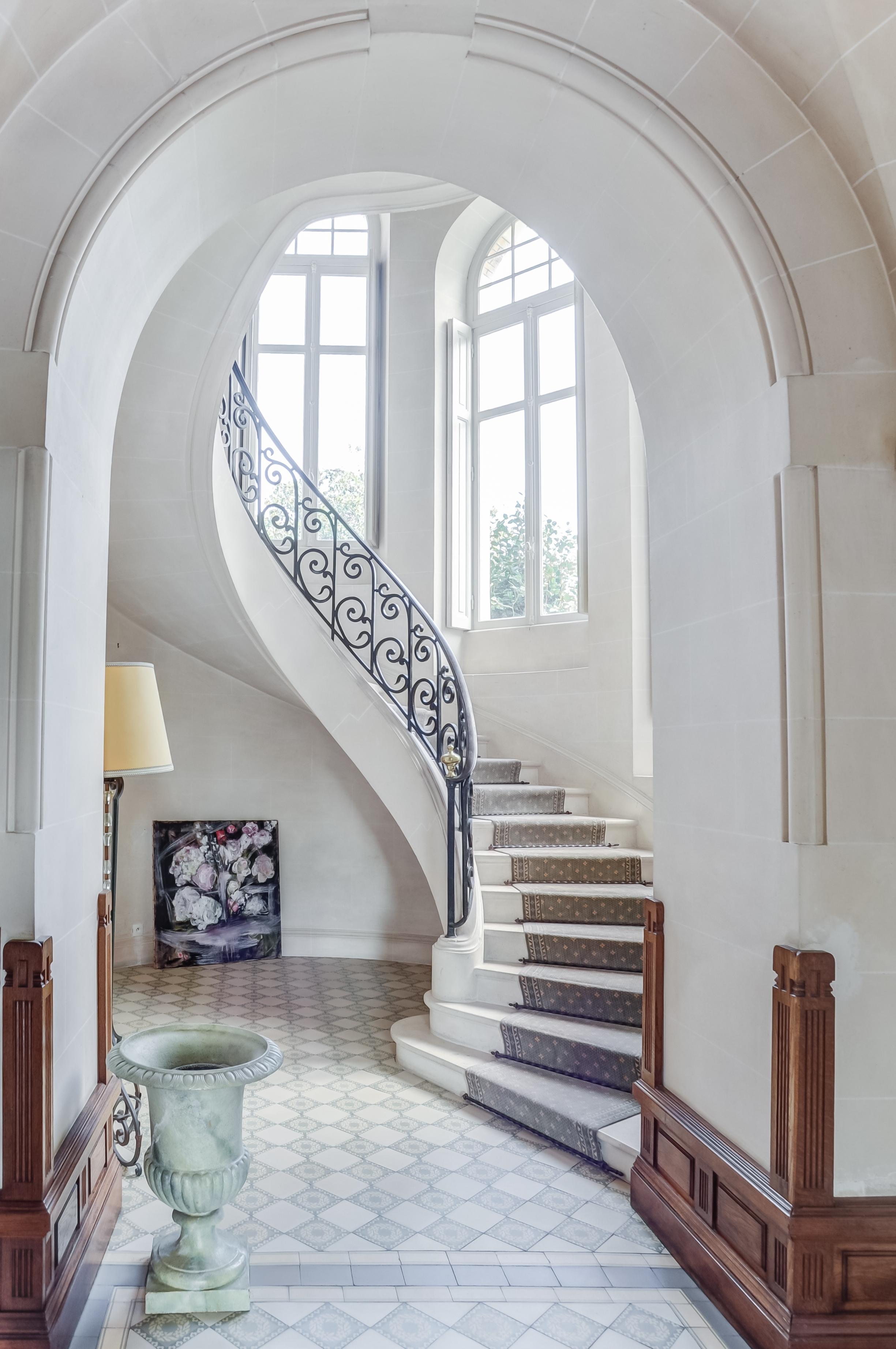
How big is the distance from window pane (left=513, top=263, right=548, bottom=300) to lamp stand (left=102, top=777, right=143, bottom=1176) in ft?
17.9

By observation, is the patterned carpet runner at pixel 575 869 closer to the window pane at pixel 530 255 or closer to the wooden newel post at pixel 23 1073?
the wooden newel post at pixel 23 1073

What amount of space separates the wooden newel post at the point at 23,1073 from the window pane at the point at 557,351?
6122 millimetres

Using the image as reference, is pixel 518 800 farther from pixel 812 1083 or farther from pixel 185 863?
pixel 812 1083

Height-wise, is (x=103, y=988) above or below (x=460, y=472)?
below

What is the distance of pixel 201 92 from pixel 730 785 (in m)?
2.47

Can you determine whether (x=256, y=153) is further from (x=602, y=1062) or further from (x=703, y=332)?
(x=602, y=1062)

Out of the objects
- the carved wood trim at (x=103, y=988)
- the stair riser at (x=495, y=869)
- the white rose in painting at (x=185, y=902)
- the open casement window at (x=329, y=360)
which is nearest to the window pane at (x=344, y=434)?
the open casement window at (x=329, y=360)

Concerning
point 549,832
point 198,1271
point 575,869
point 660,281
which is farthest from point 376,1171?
point 660,281

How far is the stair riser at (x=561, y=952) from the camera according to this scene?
4.58 m

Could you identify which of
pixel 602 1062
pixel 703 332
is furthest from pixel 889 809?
pixel 602 1062

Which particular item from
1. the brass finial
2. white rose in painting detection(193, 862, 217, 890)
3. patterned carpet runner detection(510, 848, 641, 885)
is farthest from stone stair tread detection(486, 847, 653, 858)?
white rose in painting detection(193, 862, 217, 890)

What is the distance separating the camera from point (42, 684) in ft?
7.87

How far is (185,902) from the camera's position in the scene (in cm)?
681

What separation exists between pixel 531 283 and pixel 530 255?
0.81ft
